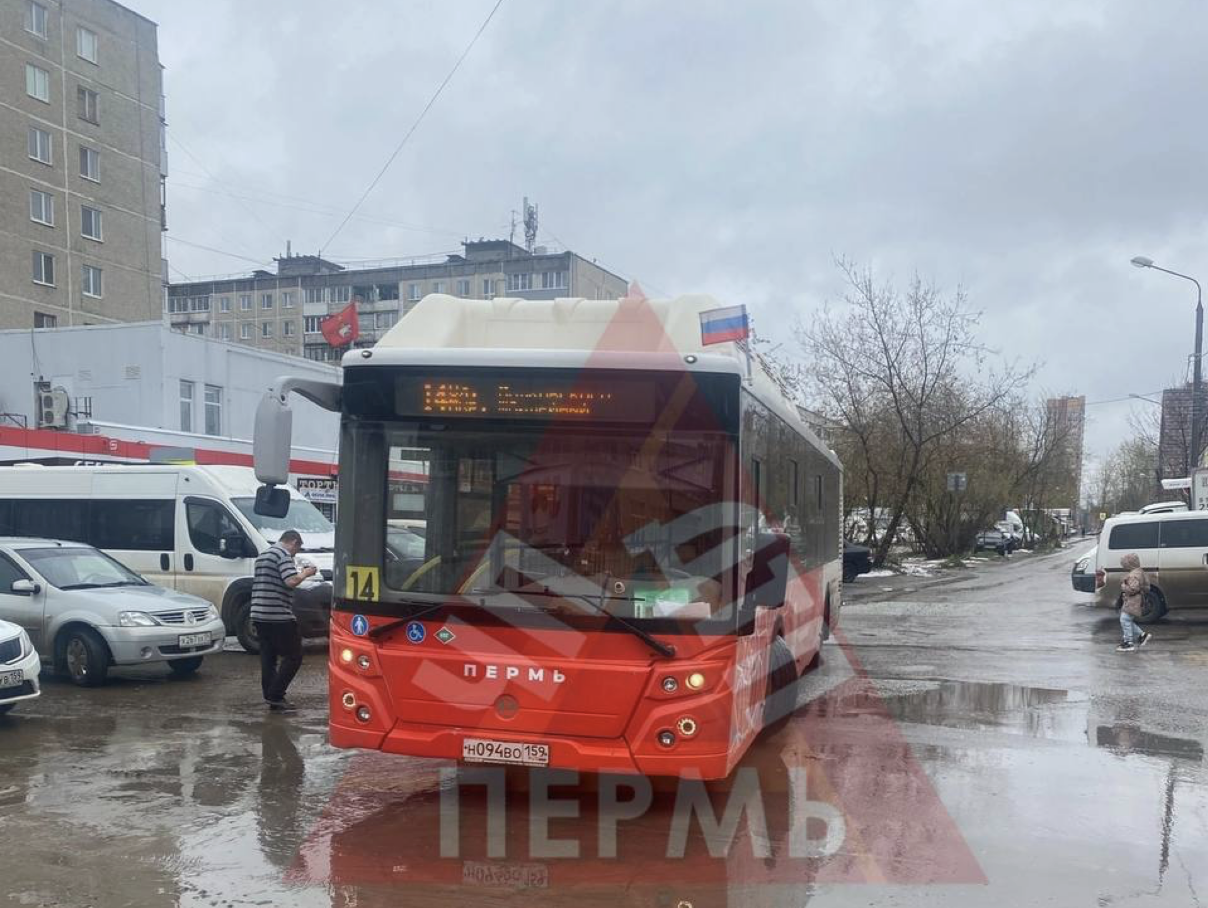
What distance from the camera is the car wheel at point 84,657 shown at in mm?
11898

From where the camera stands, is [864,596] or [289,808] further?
[864,596]

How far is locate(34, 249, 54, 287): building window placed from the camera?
48.5 metres

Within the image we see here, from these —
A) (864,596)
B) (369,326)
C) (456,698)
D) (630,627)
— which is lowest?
(864,596)

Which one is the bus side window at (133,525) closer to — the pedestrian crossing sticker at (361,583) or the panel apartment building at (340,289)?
the pedestrian crossing sticker at (361,583)

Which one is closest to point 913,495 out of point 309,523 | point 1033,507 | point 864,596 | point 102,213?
point 864,596

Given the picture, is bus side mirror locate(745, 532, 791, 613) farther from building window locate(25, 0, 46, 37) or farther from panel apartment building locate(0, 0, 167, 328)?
building window locate(25, 0, 46, 37)

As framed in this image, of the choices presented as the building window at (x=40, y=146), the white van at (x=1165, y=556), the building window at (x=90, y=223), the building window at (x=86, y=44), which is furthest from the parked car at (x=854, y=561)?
the building window at (x=86, y=44)

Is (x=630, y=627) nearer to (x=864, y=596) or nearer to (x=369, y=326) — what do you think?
(x=864, y=596)

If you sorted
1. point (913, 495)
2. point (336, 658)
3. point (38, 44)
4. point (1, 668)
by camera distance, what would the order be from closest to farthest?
1. point (336, 658)
2. point (1, 668)
3. point (913, 495)
4. point (38, 44)

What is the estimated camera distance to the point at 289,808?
720 centimetres

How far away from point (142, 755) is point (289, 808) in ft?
7.24

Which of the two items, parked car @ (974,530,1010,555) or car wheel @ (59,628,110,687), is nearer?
car wheel @ (59,628,110,687)

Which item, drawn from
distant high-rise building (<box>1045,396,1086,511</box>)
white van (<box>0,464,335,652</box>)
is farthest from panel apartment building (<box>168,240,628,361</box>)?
white van (<box>0,464,335,652</box>)

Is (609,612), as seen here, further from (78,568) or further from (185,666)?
(78,568)
